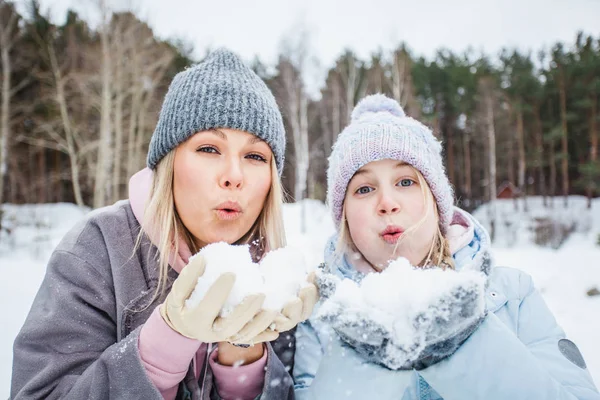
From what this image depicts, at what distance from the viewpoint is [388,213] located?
60.9 inches

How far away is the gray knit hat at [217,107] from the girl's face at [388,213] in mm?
477

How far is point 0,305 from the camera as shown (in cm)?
356

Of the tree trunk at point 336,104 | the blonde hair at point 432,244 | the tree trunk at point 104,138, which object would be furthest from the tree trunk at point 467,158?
the blonde hair at point 432,244

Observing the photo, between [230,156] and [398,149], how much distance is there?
30.9 inches

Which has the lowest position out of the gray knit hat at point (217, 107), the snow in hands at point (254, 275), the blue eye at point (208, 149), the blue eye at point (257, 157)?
the snow in hands at point (254, 275)

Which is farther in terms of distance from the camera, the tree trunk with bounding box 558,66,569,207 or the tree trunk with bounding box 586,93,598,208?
the tree trunk with bounding box 558,66,569,207

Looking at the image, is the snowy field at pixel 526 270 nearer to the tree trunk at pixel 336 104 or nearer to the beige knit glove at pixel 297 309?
the beige knit glove at pixel 297 309

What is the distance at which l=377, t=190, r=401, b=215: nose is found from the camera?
153 centimetres

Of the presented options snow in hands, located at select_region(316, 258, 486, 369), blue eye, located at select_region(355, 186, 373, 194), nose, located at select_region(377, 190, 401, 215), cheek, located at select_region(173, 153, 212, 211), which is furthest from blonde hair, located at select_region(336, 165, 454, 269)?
cheek, located at select_region(173, 153, 212, 211)

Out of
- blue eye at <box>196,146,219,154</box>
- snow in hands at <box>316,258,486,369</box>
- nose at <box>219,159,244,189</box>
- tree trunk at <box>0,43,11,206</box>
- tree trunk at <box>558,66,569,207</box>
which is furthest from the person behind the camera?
tree trunk at <box>558,66,569,207</box>

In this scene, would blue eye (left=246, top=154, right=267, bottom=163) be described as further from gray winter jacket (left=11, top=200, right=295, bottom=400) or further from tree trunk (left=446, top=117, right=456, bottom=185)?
tree trunk (left=446, top=117, right=456, bottom=185)

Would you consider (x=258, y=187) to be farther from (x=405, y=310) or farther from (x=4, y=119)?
(x=4, y=119)

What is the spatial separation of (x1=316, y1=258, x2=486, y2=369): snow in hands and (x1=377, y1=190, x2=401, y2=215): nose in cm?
44

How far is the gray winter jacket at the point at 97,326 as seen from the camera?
1.10 metres
